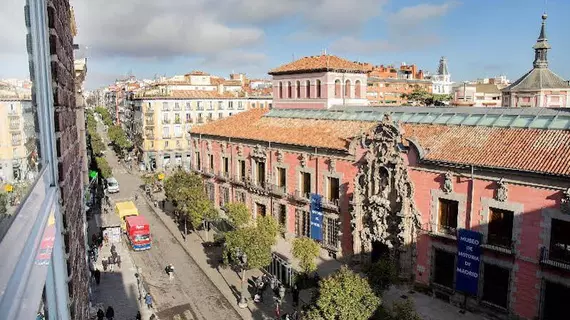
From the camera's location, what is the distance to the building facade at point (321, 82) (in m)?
38.2

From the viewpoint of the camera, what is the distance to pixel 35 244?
10.2ft

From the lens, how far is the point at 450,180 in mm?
23062

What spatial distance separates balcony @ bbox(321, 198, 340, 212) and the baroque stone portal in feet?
5.98

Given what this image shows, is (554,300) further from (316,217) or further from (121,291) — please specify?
(121,291)

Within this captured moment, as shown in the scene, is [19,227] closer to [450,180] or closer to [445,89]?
[450,180]

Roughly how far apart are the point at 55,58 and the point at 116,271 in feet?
87.2

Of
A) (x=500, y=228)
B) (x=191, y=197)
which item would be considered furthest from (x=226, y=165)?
(x=500, y=228)

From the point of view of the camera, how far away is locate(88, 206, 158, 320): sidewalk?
24.7 metres

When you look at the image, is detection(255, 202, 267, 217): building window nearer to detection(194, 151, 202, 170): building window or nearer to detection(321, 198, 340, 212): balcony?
detection(321, 198, 340, 212): balcony

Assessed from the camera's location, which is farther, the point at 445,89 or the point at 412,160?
the point at 445,89

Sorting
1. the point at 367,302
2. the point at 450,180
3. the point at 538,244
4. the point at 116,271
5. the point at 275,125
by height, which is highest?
the point at 275,125

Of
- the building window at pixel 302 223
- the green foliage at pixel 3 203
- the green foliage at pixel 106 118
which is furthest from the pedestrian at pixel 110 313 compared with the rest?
the green foliage at pixel 106 118

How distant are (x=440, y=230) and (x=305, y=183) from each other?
11.1 meters

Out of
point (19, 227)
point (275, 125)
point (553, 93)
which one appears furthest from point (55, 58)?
point (553, 93)
